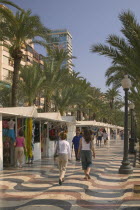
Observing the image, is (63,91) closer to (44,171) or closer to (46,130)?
(46,130)

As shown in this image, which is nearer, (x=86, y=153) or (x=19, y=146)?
(x=86, y=153)

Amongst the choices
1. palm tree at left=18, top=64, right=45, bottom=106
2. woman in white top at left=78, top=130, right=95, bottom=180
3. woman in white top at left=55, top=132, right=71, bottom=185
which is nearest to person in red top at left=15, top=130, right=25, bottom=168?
woman in white top at left=78, top=130, right=95, bottom=180

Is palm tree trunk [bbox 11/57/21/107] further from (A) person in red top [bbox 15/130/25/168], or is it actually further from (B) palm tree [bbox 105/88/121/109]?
(B) palm tree [bbox 105/88/121/109]

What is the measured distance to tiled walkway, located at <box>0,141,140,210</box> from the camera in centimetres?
595

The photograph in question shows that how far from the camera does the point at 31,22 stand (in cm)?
1734

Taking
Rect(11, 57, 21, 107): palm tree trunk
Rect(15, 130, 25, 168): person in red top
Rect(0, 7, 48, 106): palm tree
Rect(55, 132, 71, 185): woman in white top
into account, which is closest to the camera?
Rect(55, 132, 71, 185): woman in white top

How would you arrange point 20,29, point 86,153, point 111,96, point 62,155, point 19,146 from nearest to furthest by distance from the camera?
1. point 62,155
2. point 86,153
3. point 19,146
4. point 20,29
5. point 111,96

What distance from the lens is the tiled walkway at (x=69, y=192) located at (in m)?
5.95

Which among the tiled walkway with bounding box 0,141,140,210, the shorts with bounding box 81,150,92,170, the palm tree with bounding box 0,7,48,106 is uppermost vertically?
the palm tree with bounding box 0,7,48,106

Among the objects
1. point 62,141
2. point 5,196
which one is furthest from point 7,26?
point 5,196

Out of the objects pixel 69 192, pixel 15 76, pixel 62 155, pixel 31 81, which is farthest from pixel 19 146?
pixel 31 81

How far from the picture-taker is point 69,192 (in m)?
7.09

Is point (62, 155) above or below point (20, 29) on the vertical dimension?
below

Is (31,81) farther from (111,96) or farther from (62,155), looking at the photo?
(111,96)
